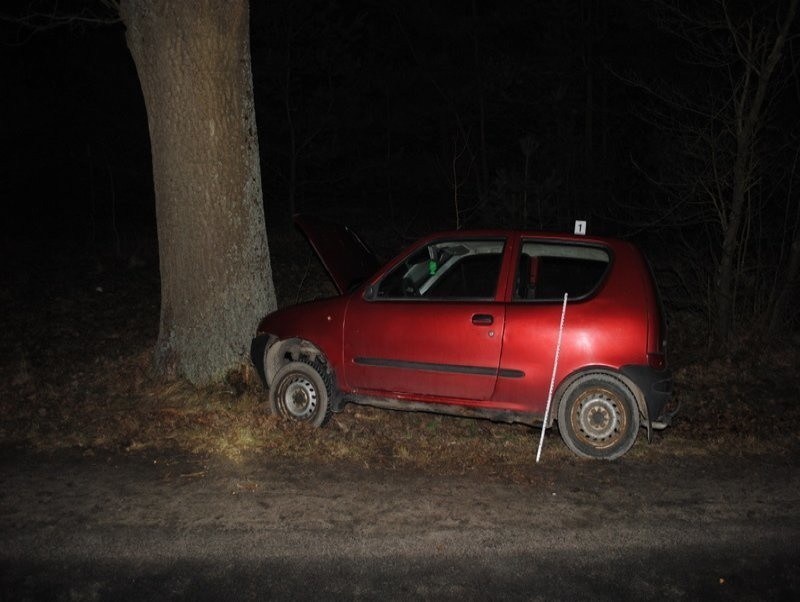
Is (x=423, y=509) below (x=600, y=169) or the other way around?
below

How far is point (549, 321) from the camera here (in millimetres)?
5816

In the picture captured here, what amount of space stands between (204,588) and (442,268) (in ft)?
12.4

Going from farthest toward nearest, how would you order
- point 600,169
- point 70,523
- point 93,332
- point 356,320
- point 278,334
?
point 600,169 < point 93,332 < point 278,334 < point 356,320 < point 70,523

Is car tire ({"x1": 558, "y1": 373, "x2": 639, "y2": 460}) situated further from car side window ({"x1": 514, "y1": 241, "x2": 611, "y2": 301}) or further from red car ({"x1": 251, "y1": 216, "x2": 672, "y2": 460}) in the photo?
car side window ({"x1": 514, "y1": 241, "x2": 611, "y2": 301})

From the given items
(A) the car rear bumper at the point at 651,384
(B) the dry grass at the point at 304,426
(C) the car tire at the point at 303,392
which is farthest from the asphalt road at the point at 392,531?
(C) the car tire at the point at 303,392

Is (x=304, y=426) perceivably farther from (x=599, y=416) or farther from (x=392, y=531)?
(x=599, y=416)

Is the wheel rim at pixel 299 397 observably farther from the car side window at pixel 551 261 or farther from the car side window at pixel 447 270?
the car side window at pixel 551 261

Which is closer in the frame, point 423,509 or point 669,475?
point 423,509

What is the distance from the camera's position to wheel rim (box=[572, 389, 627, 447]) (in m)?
5.84

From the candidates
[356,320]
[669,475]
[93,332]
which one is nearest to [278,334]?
[356,320]

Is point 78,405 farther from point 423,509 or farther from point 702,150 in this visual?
point 702,150

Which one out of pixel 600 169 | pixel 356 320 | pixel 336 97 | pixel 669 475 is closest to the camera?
pixel 669 475

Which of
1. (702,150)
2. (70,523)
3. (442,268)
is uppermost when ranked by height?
(702,150)

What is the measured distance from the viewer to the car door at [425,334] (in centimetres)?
599
